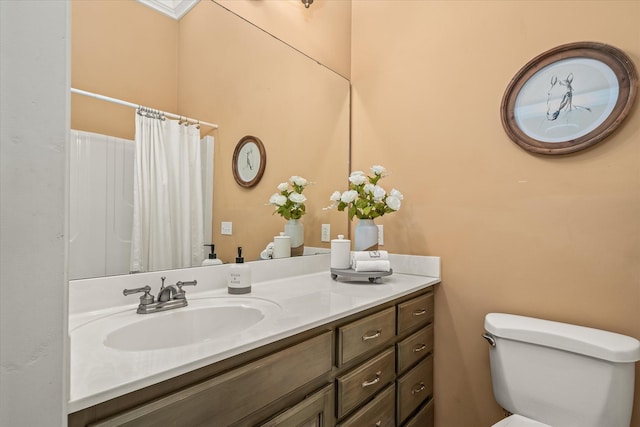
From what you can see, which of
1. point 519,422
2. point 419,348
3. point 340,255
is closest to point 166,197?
point 340,255

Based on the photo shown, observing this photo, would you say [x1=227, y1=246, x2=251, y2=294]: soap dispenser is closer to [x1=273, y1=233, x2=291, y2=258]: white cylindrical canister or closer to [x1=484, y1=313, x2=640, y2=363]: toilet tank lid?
[x1=273, y1=233, x2=291, y2=258]: white cylindrical canister

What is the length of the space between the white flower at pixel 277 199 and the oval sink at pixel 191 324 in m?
0.58

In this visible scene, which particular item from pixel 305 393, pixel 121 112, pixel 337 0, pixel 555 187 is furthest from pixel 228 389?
pixel 337 0

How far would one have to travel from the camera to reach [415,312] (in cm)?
146

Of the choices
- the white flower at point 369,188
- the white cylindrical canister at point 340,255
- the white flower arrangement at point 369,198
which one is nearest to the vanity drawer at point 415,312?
the white cylindrical canister at point 340,255

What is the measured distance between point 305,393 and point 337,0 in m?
2.18

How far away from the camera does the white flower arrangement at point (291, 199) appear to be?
1.64 m

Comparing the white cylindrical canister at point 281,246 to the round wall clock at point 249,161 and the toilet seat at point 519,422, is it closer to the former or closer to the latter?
the round wall clock at point 249,161

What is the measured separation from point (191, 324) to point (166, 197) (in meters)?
0.48

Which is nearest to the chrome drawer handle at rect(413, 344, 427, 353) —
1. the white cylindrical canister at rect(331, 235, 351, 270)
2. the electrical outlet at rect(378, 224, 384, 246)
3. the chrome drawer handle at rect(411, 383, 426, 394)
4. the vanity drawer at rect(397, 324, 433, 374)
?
the vanity drawer at rect(397, 324, 433, 374)

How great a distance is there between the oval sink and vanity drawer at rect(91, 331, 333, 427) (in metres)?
0.19

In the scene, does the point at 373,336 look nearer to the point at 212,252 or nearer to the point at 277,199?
the point at 212,252

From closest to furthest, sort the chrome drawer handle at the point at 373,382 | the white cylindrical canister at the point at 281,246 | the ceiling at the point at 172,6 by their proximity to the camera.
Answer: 1. the chrome drawer handle at the point at 373,382
2. the ceiling at the point at 172,6
3. the white cylindrical canister at the point at 281,246

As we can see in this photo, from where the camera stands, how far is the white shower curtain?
114 centimetres
